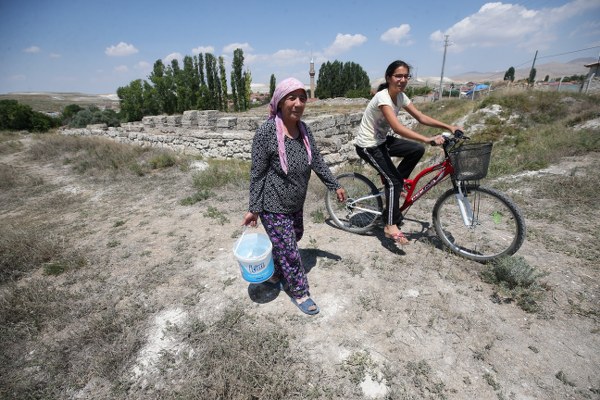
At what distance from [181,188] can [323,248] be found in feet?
13.7

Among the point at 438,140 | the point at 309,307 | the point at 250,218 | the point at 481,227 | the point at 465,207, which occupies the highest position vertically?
the point at 438,140

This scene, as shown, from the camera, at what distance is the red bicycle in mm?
2652

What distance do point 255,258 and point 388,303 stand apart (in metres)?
1.32

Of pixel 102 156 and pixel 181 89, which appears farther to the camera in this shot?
pixel 181 89

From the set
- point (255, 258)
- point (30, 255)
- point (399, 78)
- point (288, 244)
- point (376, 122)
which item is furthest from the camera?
point (30, 255)

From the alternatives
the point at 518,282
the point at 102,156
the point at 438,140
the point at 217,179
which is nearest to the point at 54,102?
the point at 102,156

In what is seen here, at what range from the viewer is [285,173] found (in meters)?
2.16

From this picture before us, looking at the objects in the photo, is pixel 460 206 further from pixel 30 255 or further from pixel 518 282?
pixel 30 255

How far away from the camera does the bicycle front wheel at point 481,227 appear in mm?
2719

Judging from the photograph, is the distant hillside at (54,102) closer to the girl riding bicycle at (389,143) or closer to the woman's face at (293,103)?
the girl riding bicycle at (389,143)

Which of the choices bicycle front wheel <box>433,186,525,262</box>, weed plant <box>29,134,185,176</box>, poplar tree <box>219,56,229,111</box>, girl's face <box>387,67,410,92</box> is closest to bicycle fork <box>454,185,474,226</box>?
bicycle front wheel <box>433,186,525,262</box>

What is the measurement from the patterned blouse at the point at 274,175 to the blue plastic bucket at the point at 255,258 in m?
0.41

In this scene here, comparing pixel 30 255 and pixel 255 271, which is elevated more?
pixel 255 271

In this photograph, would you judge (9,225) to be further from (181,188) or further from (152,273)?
(152,273)
